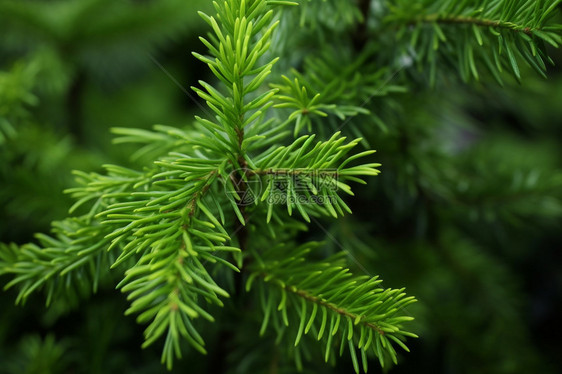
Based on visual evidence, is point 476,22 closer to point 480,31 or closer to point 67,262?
point 480,31

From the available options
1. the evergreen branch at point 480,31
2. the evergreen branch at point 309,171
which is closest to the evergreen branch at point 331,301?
the evergreen branch at point 309,171

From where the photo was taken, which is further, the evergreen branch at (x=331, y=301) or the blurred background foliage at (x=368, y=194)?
the blurred background foliage at (x=368, y=194)

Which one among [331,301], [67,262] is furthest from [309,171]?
[67,262]

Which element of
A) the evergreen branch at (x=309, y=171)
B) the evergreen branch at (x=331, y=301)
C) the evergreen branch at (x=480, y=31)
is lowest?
the evergreen branch at (x=331, y=301)

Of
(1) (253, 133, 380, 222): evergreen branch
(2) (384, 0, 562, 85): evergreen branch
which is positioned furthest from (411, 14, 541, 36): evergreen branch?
(1) (253, 133, 380, 222): evergreen branch

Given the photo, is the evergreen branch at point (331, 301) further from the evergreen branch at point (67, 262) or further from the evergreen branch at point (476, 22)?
the evergreen branch at point (476, 22)

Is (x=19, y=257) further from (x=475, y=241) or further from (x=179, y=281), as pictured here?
A: (x=475, y=241)
